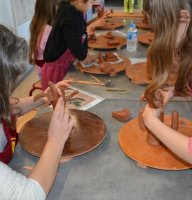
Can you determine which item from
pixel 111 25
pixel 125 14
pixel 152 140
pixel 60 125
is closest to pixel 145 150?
pixel 152 140

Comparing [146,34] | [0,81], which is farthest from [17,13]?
[0,81]

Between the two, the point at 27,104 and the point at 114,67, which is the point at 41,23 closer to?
the point at 114,67

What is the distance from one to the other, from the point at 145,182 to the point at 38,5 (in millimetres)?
1460

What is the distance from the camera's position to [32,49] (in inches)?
78.4

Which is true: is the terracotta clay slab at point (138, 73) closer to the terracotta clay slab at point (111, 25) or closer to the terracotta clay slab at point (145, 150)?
the terracotta clay slab at point (145, 150)

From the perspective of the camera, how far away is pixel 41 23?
1946 millimetres

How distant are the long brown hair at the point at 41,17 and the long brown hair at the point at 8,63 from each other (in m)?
1.08

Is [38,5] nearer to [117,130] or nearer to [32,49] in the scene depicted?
[32,49]

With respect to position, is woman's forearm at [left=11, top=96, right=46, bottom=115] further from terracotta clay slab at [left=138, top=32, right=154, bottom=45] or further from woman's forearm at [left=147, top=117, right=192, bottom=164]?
terracotta clay slab at [left=138, top=32, right=154, bottom=45]

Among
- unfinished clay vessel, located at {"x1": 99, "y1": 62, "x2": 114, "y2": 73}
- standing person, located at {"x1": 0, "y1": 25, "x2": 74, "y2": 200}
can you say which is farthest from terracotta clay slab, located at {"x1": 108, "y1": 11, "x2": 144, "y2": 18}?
standing person, located at {"x1": 0, "y1": 25, "x2": 74, "y2": 200}

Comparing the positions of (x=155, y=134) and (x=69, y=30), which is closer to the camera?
(x=155, y=134)

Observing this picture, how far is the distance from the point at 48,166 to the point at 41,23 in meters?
1.34

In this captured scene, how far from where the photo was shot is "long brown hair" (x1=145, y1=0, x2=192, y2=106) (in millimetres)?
966

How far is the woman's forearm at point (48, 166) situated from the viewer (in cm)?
79
